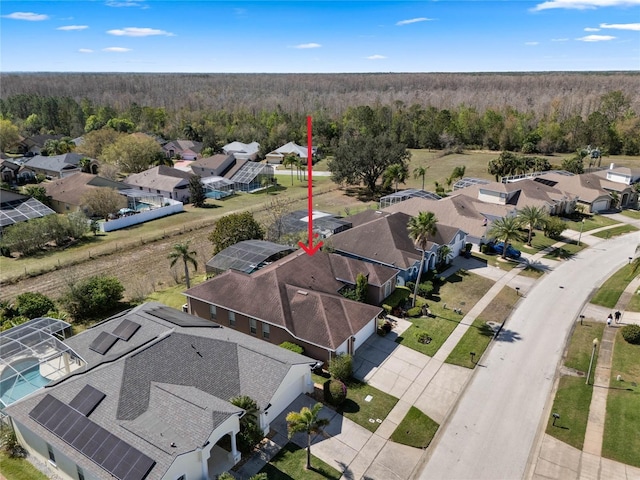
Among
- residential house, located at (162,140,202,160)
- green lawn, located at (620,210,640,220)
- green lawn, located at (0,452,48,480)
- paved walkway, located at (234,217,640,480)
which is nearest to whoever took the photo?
green lawn, located at (0,452,48,480)

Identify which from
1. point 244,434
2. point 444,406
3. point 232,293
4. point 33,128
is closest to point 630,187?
point 444,406

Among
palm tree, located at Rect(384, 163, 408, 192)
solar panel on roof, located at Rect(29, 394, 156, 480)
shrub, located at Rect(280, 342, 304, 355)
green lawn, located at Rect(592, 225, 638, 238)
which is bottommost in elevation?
green lawn, located at Rect(592, 225, 638, 238)

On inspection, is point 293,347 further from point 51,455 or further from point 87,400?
point 51,455

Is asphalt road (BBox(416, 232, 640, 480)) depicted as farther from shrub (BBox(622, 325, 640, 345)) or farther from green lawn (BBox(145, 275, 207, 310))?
green lawn (BBox(145, 275, 207, 310))

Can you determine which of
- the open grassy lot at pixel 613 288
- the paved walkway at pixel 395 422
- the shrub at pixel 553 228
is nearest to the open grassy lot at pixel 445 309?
the paved walkway at pixel 395 422

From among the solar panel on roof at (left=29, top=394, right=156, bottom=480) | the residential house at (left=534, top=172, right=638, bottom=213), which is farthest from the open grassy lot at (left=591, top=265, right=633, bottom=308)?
the solar panel on roof at (left=29, top=394, right=156, bottom=480)

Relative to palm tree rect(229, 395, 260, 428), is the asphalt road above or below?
below

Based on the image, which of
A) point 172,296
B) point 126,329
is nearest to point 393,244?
point 172,296
